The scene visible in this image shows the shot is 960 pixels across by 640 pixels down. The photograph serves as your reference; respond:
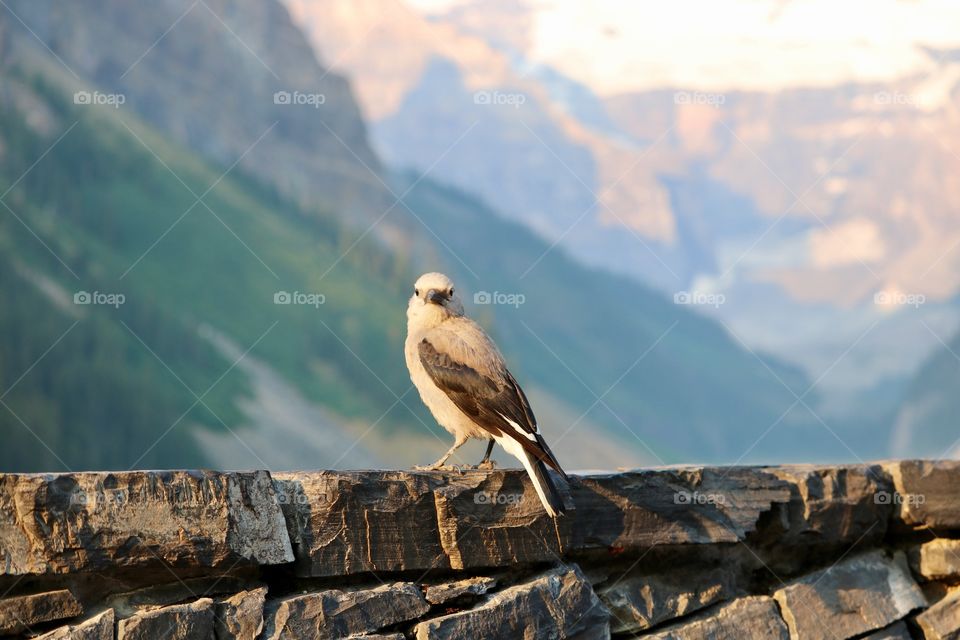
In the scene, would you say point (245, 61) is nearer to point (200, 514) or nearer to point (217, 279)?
point (217, 279)

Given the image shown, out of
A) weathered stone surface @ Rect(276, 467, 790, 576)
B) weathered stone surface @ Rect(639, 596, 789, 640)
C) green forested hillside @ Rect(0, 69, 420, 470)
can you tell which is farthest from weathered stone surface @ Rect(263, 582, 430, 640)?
green forested hillside @ Rect(0, 69, 420, 470)

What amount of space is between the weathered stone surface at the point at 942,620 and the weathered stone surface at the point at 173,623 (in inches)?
172

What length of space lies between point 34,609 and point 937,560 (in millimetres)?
5336

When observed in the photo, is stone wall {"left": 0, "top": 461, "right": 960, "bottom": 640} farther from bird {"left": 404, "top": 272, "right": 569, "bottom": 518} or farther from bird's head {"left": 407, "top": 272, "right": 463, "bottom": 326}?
bird's head {"left": 407, "top": 272, "right": 463, "bottom": 326}

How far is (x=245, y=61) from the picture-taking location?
11588 centimetres

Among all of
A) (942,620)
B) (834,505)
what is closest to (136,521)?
(834,505)

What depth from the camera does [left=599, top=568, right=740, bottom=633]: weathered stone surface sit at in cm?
653

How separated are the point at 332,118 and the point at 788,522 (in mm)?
109582

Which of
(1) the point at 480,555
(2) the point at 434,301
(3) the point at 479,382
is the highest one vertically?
(2) the point at 434,301

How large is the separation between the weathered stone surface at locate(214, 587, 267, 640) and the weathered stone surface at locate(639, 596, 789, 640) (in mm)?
→ 2288

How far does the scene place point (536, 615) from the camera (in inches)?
239

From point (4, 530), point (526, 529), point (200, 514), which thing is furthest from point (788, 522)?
point (4, 530)

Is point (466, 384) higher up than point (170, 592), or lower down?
higher up

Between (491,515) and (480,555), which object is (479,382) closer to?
(491,515)
